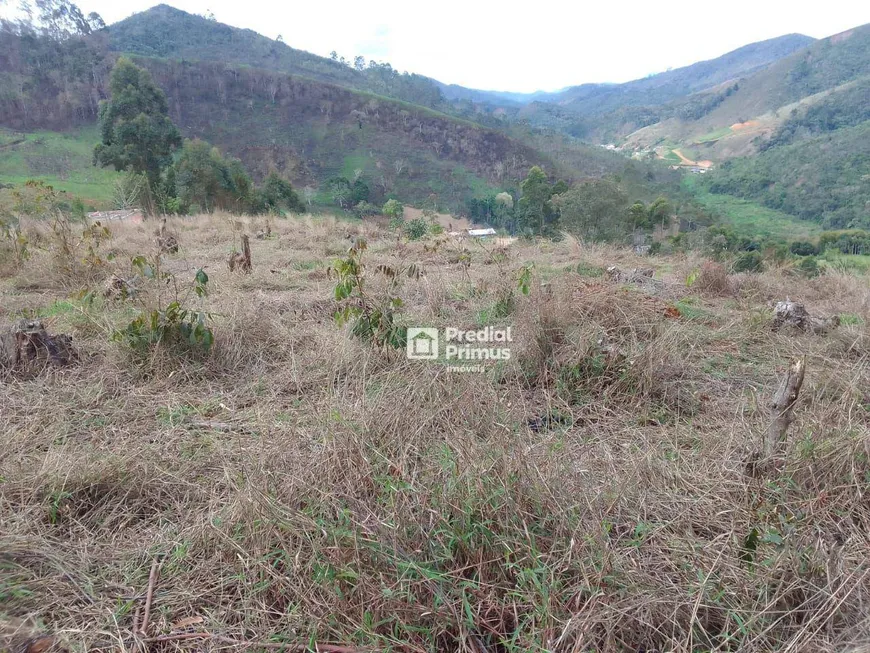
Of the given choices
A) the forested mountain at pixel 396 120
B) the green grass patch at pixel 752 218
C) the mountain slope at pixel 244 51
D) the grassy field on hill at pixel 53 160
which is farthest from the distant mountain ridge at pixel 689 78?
the grassy field on hill at pixel 53 160

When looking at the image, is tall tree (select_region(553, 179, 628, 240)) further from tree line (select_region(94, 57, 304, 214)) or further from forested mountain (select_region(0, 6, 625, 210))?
forested mountain (select_region(0, 6, 625, 210))

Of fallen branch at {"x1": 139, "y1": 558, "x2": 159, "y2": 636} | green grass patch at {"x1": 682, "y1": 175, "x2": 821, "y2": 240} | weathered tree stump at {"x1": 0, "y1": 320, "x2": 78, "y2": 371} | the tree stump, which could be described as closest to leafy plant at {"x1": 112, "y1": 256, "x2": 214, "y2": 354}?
weathered tree stump at {"x1": 0, "y1": 320, "x2": 78, "y2": 371}

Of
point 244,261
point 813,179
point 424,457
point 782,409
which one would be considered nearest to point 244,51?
point 813,179

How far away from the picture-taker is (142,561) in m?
1.50

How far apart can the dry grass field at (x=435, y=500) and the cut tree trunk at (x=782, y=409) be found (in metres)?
0.10

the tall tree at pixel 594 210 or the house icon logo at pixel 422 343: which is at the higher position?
the tall tree at pixel 594 210

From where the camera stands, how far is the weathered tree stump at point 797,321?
3453 millimetres

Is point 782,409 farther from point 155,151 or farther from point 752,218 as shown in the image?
point 752,218

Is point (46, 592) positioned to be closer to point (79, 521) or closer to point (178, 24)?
point (79, 521)

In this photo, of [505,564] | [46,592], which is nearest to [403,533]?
[505,564]

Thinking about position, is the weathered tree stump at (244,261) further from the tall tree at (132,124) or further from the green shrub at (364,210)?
the green shrub at (364,210)

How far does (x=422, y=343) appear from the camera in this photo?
296 centimetres

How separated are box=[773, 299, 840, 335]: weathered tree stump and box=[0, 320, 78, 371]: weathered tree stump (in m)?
4.81

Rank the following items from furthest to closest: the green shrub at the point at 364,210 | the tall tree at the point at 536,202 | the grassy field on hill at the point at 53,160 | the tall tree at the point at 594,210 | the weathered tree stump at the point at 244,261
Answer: the grassy field on hill at the point at 53,160, the green shrub at the point at 364,210, the tall tree at the point at 536,202, the tall tree at the point at 594,210, the weathered tree stump at the point at 244,261
